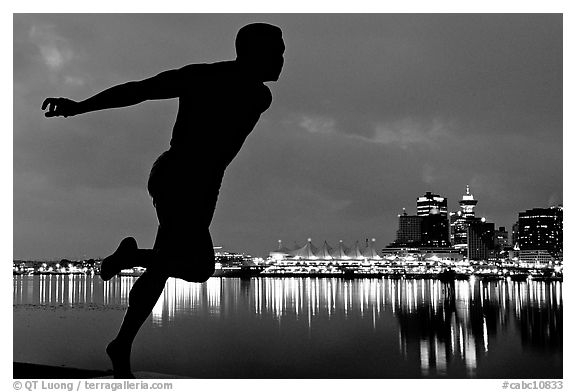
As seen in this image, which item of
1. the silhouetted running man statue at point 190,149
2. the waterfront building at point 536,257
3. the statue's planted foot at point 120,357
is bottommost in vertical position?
the waterfront building at point 536,257

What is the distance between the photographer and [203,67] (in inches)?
Result: 110

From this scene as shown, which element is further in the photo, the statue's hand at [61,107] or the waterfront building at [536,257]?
the waterfront building at [536,257]

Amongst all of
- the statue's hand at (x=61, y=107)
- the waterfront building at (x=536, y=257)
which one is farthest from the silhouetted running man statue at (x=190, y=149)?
the waterfront building at (x=536, y=257)

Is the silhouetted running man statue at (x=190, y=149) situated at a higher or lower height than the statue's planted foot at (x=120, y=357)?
higher

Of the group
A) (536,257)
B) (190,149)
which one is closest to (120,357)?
(190,149)

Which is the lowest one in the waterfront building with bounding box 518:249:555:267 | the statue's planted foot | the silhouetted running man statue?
the waterfront building with bounding box 518:249:555:267

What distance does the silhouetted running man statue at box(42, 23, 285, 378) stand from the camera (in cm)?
269

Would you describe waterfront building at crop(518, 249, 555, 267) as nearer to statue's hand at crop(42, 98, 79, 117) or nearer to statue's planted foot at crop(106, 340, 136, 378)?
statue's planted foot at crop(106, 340, 136, 378)

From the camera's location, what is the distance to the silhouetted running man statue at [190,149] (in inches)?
106

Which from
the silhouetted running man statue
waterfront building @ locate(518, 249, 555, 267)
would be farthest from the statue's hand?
waterfront building @ locate(518, 249, 555, 267)

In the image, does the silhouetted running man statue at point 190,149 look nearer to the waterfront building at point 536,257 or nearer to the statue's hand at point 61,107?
the statue's hand at point 61,107
